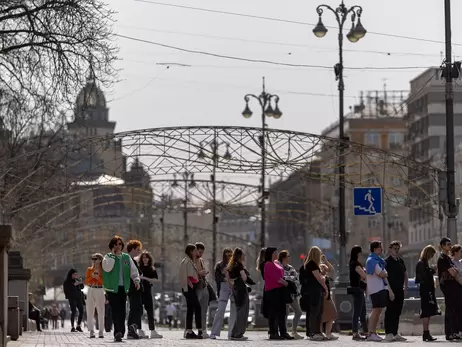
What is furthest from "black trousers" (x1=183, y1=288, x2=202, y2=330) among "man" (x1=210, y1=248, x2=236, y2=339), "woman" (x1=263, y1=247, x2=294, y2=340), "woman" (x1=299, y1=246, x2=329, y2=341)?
"woman" (x1=299, y1=246, x2=329, y2=341)

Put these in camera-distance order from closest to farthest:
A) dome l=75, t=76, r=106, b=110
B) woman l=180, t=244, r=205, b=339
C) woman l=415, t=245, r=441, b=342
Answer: woman l=415, t=245, r=441, b=342, woman l=180, t=244, r=205, b=339, dome l=75, t=76, r=106, b=110

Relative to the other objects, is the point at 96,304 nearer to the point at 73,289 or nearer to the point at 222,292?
the point at 222,292

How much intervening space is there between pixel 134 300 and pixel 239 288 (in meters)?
2.04

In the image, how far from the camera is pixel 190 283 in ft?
106

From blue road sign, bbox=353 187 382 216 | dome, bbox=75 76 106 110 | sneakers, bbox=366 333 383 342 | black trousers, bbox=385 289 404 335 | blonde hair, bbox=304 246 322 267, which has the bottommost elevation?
sneakers, bbox=366 333 383 342

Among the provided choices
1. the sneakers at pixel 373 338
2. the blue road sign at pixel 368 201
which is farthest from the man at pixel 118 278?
the blue road sign at pixel 368 201

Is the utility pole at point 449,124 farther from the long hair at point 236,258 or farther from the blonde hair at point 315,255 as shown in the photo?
the long hair at point 236,258

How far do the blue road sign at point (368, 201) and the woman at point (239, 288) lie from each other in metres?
13.6

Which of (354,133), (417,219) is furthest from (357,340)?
(354,133)

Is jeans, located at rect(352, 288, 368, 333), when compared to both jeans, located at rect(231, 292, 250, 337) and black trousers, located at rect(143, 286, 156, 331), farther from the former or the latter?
black trousers, located at rect(143, 286, 156, 331)

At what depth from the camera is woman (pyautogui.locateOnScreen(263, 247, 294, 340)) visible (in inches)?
1248

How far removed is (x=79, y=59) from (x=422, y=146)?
366 feet

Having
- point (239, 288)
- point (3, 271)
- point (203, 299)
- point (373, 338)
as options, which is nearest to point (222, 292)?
point (203, 299)

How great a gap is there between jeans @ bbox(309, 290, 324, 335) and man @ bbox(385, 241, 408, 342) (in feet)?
5.56
